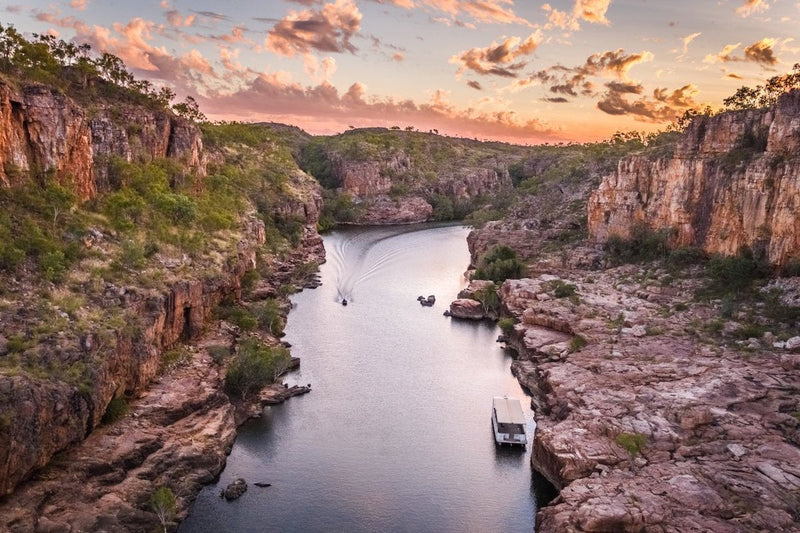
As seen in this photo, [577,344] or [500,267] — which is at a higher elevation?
[500,267]

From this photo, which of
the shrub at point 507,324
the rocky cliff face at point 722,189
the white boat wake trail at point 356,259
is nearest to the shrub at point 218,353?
the white boat wake trail at point 356,259

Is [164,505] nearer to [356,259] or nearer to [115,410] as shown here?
[115,410]

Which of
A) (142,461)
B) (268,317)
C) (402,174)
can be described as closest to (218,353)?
(268,317)

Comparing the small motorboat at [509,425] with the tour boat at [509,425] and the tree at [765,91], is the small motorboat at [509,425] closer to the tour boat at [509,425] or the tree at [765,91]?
the tour boat at [509,425]

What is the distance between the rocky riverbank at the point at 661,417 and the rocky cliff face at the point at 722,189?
6994mm

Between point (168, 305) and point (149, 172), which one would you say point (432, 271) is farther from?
point (168, 305)

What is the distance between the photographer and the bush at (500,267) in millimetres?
77875

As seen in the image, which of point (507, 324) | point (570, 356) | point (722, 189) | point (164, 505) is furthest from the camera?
point (722, 189)

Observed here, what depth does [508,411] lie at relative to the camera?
137 feet

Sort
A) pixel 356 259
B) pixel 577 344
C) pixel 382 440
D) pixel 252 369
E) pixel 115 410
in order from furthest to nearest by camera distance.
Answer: pixel 356 259 → pixel 577 344 → pixel 252 369 → pixel 382 440 → pixel 115 410

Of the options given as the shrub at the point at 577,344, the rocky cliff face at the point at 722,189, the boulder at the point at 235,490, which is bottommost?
the boulder at the point at 235,490

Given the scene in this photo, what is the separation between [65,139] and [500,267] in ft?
167

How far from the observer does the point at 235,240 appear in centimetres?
6438

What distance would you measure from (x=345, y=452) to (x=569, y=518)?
48.2 feet
